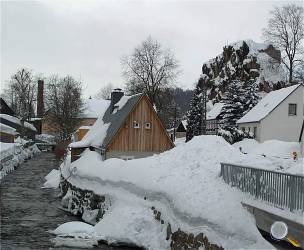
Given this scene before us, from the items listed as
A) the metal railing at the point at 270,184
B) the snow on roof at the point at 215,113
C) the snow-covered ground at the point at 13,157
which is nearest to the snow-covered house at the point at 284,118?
the snow-covered ground at the point at 13,157

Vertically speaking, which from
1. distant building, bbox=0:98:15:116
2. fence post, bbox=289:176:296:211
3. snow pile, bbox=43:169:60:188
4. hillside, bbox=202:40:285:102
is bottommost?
snow pile, bbox=43:169:60:188

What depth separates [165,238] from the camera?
16.8 m

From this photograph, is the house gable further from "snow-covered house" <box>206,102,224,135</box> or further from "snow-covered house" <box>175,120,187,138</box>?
"snow-covered house" <box>175,120,187,138</box>

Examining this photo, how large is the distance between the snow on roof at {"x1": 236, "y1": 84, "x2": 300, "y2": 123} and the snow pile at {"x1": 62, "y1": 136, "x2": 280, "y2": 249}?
3015cm

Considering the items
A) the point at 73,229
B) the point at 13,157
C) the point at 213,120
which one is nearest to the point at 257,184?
the point at 73,229

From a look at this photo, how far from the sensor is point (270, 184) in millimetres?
12914

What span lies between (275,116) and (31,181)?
27096 mm

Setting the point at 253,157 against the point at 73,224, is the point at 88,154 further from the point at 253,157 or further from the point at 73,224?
the point at 253,157

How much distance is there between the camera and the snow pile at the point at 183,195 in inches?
523

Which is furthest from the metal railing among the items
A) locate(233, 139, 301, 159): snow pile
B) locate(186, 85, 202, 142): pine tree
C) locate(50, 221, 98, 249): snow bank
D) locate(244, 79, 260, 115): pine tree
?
locate(186, 85, 202, 142): pine tree

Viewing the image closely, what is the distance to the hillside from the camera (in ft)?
263

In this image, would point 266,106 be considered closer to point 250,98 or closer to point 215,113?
point 250,98

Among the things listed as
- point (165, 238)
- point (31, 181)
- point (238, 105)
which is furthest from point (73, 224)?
point (238, 105)

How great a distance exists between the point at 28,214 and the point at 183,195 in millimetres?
11045
